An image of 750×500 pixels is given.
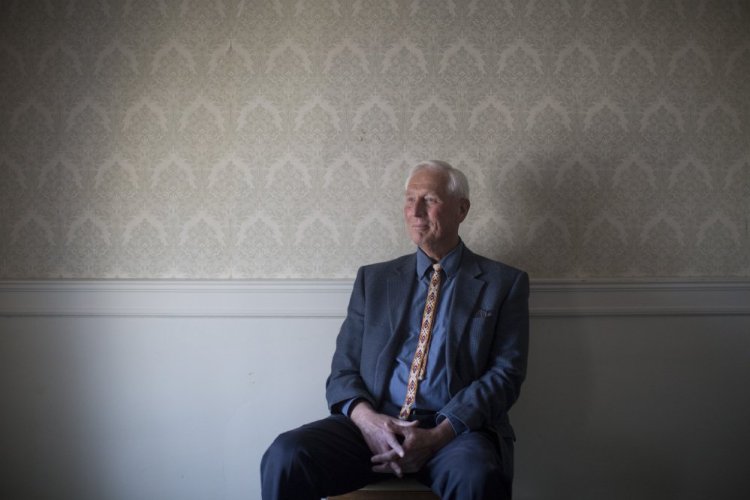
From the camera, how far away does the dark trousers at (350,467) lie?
4.59 ft

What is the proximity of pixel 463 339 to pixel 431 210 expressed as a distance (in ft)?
1.46

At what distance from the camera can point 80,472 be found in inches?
83.0

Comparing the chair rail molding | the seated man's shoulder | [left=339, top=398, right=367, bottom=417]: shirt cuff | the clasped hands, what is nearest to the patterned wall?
the chair rail molding

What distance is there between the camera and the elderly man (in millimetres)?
1489

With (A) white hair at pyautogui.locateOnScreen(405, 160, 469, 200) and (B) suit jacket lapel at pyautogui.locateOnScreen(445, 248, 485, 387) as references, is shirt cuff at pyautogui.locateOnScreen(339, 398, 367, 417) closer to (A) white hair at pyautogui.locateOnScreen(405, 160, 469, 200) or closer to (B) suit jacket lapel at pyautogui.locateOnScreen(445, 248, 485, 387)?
(B) suit jacket lapel at pyautogui.locateOnScreen(445, 248, 485, 387)

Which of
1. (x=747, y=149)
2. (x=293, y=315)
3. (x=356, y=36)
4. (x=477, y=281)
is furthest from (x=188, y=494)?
(x=747, y=149)

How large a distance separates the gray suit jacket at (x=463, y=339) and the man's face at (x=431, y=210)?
0.34 feet

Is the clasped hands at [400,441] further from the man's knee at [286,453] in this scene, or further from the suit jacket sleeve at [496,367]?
the man's knee at [286,453]

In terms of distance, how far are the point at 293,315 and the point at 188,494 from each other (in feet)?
2.75

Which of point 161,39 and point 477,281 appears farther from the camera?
point 161,39

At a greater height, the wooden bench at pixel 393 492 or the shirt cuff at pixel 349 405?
the shirt cuff at pixel 349 405

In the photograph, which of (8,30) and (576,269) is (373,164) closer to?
(576,269)

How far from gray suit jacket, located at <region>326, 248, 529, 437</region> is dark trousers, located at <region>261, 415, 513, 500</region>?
11 centimetres

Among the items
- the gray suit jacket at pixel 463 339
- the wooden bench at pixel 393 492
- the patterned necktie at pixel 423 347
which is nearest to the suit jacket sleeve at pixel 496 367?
the gray suit jacket at pixel 463 339
